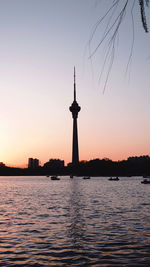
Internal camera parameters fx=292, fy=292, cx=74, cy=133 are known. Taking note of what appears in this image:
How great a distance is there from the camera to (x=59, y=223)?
31.1 meters

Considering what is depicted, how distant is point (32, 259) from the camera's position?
17469mm

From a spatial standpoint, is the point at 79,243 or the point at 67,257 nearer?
the point at 67,257

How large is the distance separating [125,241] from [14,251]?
8241 mm

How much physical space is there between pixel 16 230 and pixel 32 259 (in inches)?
411

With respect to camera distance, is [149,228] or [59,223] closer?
[149,228]

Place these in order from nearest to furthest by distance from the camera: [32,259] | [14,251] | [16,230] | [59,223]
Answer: [32,259], [14,251], [16,230], [59,223]

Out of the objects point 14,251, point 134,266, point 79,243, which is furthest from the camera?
point 79,243

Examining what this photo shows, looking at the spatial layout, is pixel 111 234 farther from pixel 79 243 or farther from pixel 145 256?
pixel 145 256

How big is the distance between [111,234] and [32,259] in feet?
30.6

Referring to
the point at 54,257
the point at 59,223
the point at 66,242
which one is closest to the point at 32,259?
the point at 54,257

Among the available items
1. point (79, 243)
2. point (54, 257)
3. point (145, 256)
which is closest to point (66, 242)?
point (79, 243)

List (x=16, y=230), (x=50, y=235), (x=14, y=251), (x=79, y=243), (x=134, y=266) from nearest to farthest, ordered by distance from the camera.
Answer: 1. (x=134, y=266)
2. (x=14, y=251)
3. (x=79, y=243)
4. (x=50, y=235)
5. (x=16, y=230)

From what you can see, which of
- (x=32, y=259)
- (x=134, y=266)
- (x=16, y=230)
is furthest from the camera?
(x=16, y=230)

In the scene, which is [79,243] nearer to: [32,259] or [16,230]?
[32,259]
